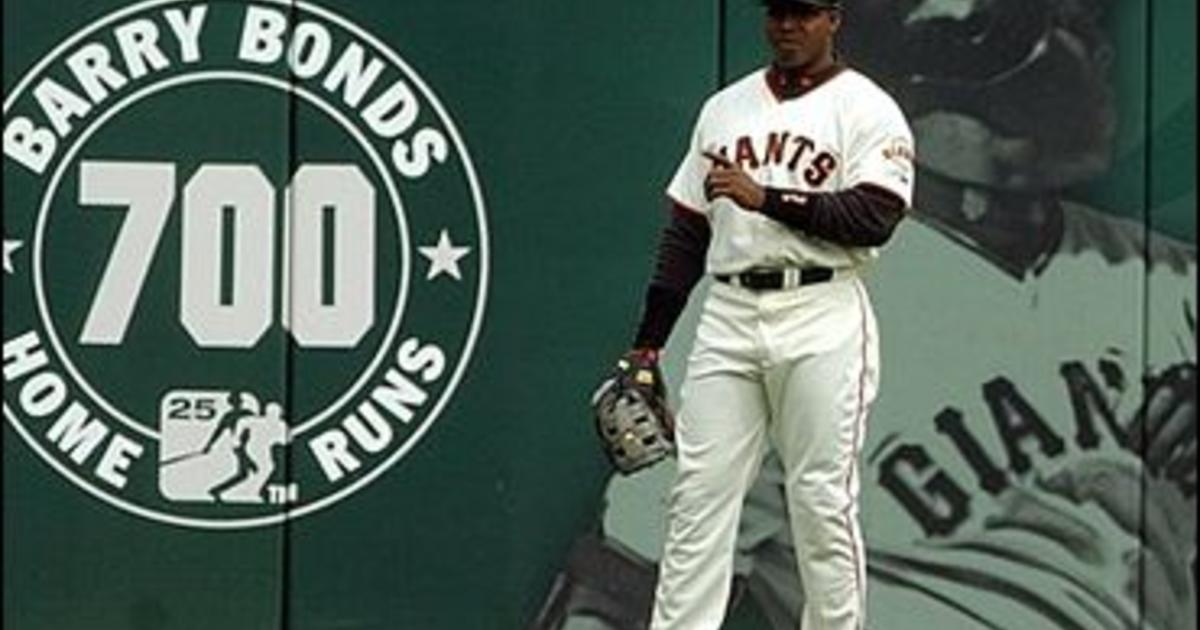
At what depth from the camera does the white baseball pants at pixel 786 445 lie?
7125 millimetres

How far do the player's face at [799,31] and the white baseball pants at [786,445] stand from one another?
1.73 feet

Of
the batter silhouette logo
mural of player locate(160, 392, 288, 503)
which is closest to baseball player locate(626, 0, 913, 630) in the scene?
the batter silhouette logo

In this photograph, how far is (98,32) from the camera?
8.20 metres

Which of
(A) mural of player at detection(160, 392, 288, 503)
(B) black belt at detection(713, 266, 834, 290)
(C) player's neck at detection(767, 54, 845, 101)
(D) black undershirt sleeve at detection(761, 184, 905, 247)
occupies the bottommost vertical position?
(A) mural of player at detection(160, 392, 288, 503)

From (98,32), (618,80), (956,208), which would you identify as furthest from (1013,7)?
(98,32)

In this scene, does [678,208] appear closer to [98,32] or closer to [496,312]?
[496,312]

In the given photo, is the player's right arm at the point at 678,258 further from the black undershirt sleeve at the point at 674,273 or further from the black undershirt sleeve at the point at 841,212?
the black undershirt sleeve at the point at 841,212

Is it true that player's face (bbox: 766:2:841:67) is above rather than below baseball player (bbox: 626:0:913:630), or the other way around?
above

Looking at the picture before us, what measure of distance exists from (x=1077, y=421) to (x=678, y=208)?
148 cm

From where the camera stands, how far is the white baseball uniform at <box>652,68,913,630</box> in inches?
281

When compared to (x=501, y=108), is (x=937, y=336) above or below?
below

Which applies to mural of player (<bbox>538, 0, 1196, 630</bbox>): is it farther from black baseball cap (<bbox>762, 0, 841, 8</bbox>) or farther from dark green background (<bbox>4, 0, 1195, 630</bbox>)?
black baseball cap (<bbox>762, 0, 841, 8</bbox>)

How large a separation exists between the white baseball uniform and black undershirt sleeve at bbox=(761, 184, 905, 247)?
0.04 m

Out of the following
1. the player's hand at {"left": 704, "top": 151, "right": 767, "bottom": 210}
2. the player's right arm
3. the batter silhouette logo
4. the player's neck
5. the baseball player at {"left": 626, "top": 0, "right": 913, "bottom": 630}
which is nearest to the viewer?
the player's hand at {"left": 704, "top": 151, "right": 767, "bottom": 210}
